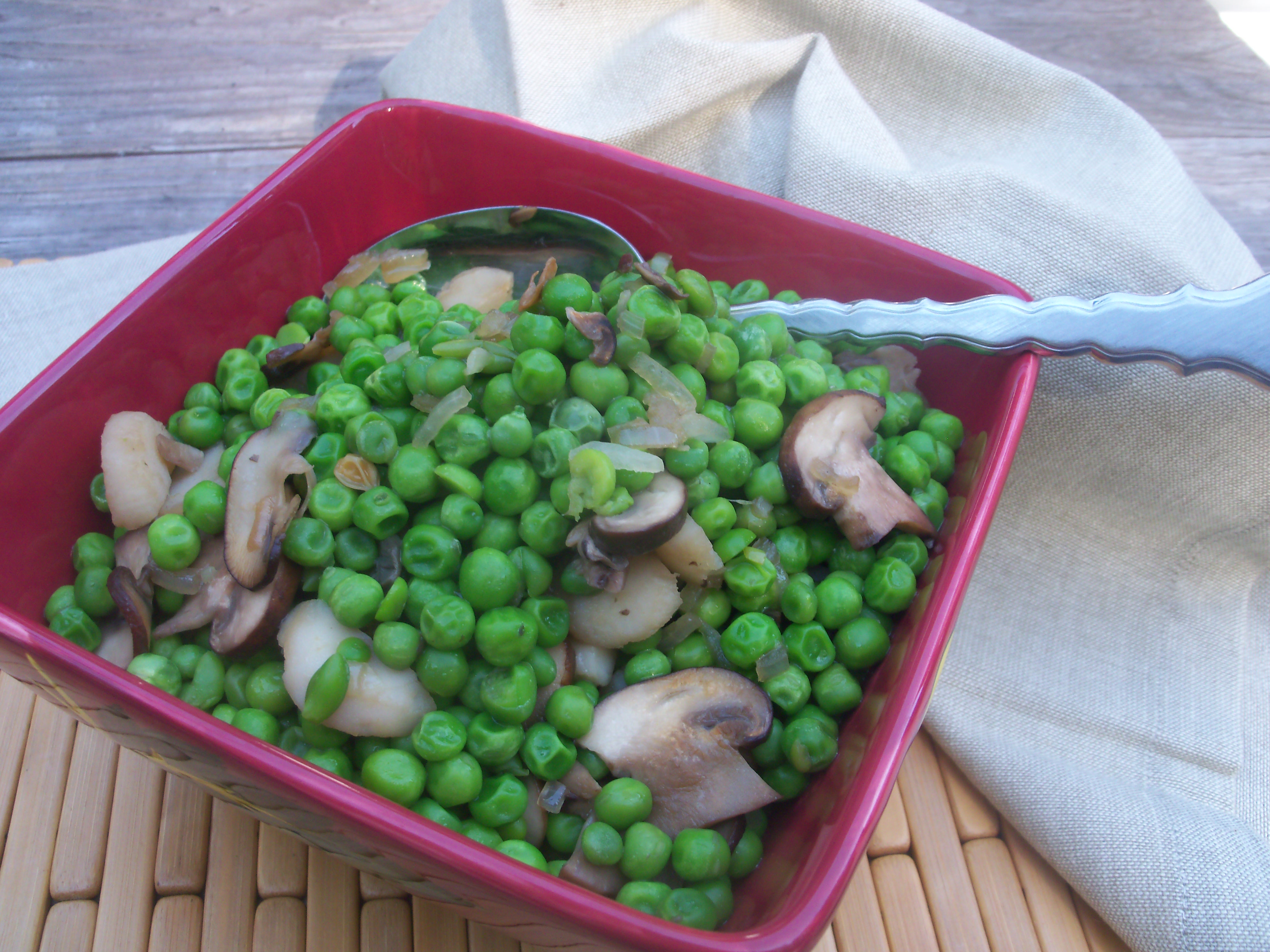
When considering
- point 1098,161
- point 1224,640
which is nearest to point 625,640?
point 1224,640

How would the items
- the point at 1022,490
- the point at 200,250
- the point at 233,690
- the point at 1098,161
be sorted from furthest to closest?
the point at 1098,161
the point at 1022,490
the point at 200,250
the point at 233,690

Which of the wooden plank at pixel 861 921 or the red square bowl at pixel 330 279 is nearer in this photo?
the red square bowl at pixel 330 279

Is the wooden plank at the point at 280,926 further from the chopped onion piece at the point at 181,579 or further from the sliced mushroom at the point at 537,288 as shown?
the sliced mushroom at the point at 537,288

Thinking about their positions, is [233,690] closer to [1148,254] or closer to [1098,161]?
[1148,254]

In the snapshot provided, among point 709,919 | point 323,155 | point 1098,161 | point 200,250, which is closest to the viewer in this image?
point 709,919

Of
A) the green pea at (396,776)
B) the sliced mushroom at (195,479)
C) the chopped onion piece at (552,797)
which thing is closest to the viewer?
the green pea at (396,776)

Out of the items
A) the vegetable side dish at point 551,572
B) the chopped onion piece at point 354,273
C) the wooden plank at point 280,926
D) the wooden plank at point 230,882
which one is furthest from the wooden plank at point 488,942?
the chopped onion piece at point 354,273

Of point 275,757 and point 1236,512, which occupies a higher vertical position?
point 275,757
